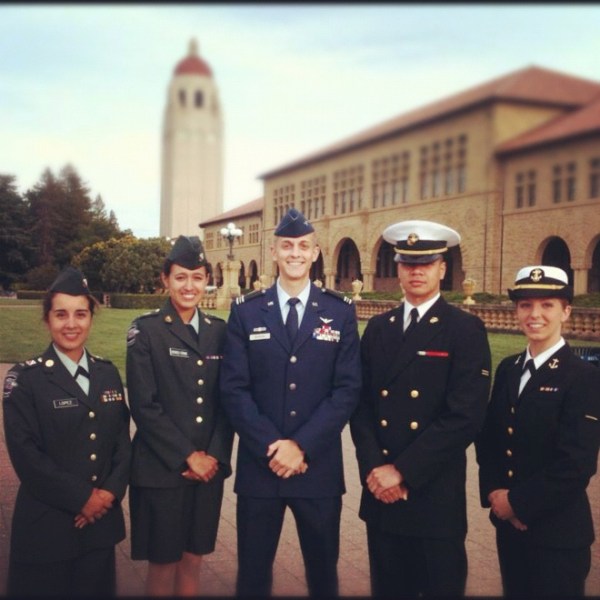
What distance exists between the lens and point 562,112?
2.80 metres

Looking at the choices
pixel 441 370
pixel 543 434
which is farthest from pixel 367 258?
pixel 543 434

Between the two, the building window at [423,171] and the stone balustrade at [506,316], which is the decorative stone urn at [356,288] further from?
the building window at [423,171]

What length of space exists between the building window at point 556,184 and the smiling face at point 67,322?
8.17ft

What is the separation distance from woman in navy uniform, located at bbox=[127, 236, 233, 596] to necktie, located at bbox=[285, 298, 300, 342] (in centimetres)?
37

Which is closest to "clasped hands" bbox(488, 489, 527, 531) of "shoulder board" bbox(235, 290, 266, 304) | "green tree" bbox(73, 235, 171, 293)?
"shoulder board" bbox(235, 290, 266, 304)

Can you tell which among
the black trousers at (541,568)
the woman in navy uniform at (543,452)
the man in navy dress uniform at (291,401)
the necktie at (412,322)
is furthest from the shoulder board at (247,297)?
the black trousers at (541,568)

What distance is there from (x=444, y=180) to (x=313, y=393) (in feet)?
3.70

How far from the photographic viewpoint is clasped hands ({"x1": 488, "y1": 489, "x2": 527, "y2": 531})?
2691 millimetres

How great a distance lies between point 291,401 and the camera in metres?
2.92

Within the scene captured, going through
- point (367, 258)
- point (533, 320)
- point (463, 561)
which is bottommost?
point (463, 561)

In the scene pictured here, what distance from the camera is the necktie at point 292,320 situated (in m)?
2.99

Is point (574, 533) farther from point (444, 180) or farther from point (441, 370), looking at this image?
point (444, 180)

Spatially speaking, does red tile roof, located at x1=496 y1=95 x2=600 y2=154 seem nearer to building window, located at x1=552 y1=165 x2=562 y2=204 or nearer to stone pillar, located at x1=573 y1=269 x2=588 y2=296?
building window, located at x1=552 y1=165 x2=562 y2=204

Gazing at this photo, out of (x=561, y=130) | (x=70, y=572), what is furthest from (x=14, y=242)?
(x=561, y=130)
